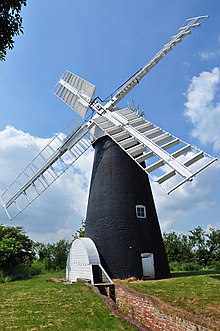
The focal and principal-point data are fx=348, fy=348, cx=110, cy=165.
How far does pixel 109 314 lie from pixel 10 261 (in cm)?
1228

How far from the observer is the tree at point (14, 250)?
1867cm

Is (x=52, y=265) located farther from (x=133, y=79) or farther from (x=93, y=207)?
(x=133, y=79)

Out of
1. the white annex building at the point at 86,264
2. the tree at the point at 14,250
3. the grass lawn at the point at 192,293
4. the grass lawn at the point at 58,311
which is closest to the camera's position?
the grass lawn at the point at 192,293

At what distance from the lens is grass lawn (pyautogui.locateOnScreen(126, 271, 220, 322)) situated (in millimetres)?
7435

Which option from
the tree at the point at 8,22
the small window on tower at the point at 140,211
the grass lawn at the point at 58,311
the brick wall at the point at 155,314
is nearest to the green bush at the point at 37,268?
the grass lawn at the point at 58,311

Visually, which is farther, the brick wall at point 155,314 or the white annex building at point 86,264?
the white annex building at point 86,264

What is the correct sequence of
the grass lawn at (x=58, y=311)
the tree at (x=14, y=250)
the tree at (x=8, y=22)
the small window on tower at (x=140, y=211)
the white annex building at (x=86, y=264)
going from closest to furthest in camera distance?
1. the tree at (x=8, y=22)
2. the grass lawn at (x=58, y=311)
3. the white annex building at (x=86, y=264)
4. the small window on tower at (x=140, y=211)
5. the tree at (x=14, y=250)

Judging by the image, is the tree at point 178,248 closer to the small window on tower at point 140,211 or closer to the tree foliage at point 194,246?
the tree foliage at point 194,246

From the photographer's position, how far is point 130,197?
13352 mm

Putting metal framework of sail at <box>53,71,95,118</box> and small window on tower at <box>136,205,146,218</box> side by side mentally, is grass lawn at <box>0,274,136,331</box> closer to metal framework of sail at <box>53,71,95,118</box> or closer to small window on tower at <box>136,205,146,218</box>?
small window on tower at <box>136,205,146,218</box>

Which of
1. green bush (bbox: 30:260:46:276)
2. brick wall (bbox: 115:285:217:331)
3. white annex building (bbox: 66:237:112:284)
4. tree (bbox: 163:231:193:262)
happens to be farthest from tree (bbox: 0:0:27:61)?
tree (bbox: 163:231:193:262)

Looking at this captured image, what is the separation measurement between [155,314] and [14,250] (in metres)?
13.1

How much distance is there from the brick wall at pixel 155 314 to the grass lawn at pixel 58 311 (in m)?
0.50

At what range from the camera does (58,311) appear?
870 centimetres
